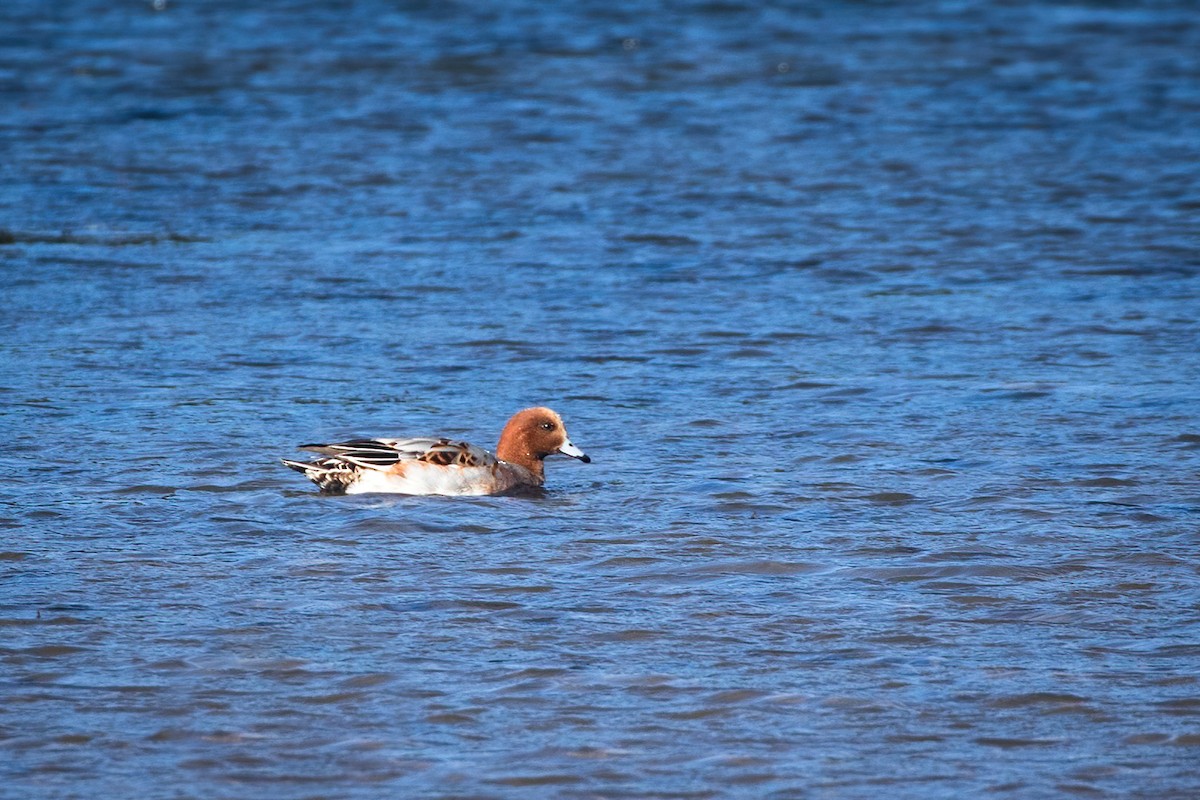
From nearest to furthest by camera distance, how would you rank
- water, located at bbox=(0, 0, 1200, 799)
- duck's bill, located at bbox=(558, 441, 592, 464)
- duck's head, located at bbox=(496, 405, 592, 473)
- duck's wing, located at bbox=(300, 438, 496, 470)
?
water, located at bbox=(0, 0, 1200, 799), duck's wing, located at bbox=(300, 438, 496, 470), duck's bill, located at bbox=(558, 441, 592, 464), duck's head, located at bbox=(496, 405, 592, 473)

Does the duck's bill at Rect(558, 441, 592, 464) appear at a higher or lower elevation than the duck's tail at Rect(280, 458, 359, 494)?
lower

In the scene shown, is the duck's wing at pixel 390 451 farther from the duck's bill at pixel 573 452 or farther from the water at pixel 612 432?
the duck's bill at pixel 573 452

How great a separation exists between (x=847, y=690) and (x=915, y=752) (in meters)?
0.53

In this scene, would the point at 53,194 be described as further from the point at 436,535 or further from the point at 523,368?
the point at 436,535

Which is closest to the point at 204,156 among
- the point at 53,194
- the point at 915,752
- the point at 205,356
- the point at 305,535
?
the point at 53,194

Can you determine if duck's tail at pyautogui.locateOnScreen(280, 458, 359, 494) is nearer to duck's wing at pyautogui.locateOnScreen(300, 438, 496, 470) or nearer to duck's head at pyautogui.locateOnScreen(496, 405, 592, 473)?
duck's wing at pyautogui.locateOnScreen(300, 438, 496, 470)

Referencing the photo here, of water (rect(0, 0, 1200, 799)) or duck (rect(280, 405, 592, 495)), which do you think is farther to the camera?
duck (rect(280, 405, 592, 495))

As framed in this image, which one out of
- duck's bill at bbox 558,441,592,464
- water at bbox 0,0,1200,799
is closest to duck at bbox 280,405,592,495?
duck's bill at bbox 558,441,592,464

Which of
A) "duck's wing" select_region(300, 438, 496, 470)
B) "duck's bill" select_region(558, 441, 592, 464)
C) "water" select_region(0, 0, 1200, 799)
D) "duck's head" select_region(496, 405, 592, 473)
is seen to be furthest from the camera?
"duck's head" select_region(496, 405, 592, 473)

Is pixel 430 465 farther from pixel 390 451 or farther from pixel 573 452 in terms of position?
pixel 573 452

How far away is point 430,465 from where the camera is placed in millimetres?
8945

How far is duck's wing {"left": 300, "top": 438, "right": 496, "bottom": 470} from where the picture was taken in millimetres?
8867

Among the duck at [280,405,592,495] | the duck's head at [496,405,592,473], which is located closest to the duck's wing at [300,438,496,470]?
the duck at [280,405,592,495]

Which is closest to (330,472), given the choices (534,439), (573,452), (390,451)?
(390,451)
